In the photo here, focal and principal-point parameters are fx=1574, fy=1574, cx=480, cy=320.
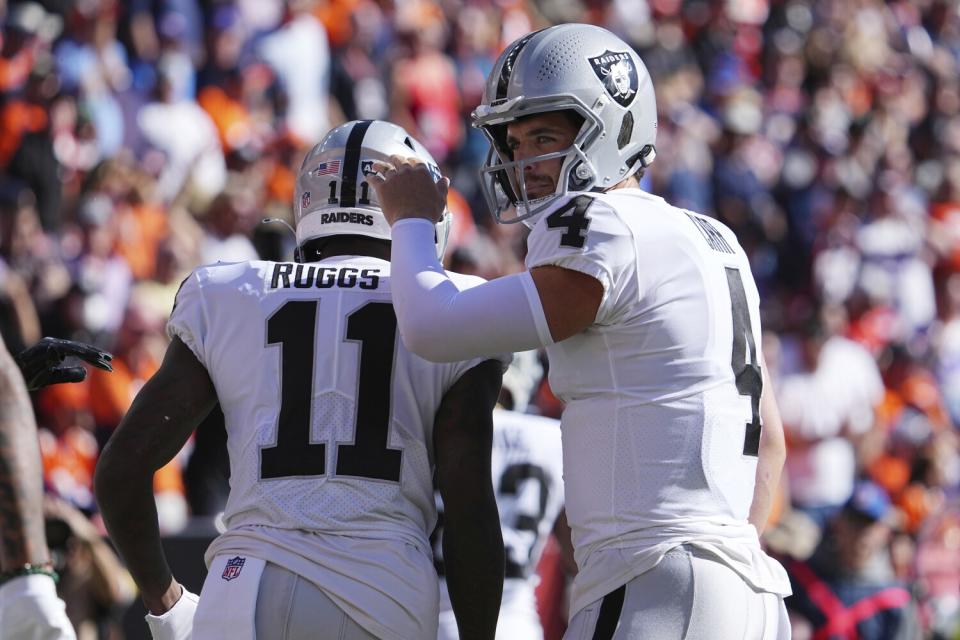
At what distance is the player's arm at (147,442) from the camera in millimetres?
3521

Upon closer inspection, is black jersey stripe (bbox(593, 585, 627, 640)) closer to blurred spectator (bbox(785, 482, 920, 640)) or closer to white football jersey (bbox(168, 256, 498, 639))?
white football jersey (bbox(168, 256, 498, 639))

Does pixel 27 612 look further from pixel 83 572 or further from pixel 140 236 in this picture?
pixel 140 236

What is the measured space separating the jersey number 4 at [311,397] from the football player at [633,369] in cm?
27

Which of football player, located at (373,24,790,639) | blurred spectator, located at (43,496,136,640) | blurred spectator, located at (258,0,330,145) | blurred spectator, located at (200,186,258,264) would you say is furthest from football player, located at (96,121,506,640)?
blurred spectator, located at (258,0,330,145)

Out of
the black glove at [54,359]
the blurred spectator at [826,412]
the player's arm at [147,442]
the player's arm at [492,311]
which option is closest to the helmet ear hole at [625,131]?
the player's arm at [492,311]

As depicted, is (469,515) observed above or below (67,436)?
above

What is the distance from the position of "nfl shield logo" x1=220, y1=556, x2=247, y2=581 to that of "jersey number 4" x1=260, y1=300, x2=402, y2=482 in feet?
0.62

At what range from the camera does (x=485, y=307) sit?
3176mm

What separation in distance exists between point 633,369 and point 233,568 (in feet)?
3.19

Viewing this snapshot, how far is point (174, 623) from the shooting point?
3.71m

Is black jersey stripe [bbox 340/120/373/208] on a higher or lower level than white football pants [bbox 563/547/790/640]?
higher

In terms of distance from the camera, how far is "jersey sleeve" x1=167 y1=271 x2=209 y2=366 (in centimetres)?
355

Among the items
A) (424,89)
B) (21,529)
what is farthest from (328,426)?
(424,89)

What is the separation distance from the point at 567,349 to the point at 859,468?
24.2 feet
